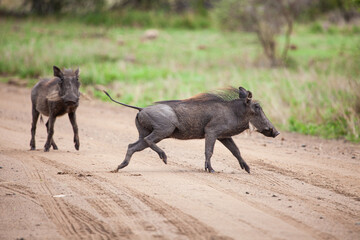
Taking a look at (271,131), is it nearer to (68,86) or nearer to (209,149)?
(209,149)

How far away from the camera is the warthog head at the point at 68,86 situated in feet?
25.1

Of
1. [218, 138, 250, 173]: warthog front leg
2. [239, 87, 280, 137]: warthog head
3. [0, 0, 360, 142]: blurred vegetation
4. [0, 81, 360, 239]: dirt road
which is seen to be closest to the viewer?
[0, 81, 360, 239]: dirt road

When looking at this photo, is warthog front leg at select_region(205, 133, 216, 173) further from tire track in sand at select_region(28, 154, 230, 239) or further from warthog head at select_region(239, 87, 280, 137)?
tire track in sand at select_region(28, 154, 230, 239)

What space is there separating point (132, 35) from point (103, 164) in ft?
59.4

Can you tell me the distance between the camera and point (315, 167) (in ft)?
23.7

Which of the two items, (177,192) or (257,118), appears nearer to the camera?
(177,192)

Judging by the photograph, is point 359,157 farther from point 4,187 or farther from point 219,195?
point 4,187

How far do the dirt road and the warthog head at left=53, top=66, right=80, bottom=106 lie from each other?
0.79 m

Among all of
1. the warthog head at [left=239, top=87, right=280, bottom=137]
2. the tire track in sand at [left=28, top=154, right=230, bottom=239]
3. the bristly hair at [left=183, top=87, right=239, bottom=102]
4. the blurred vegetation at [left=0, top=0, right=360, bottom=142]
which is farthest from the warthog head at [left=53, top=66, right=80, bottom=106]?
the blurred vegetation at [left=0, top=0, right=360, bottom=142]

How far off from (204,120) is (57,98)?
2493mm

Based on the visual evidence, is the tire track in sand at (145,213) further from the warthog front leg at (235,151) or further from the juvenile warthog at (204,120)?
the warthog front leg at (235,151)

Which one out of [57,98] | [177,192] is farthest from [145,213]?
[57,98]

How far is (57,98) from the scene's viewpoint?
318 inches

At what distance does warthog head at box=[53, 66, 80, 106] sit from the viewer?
766 cm
